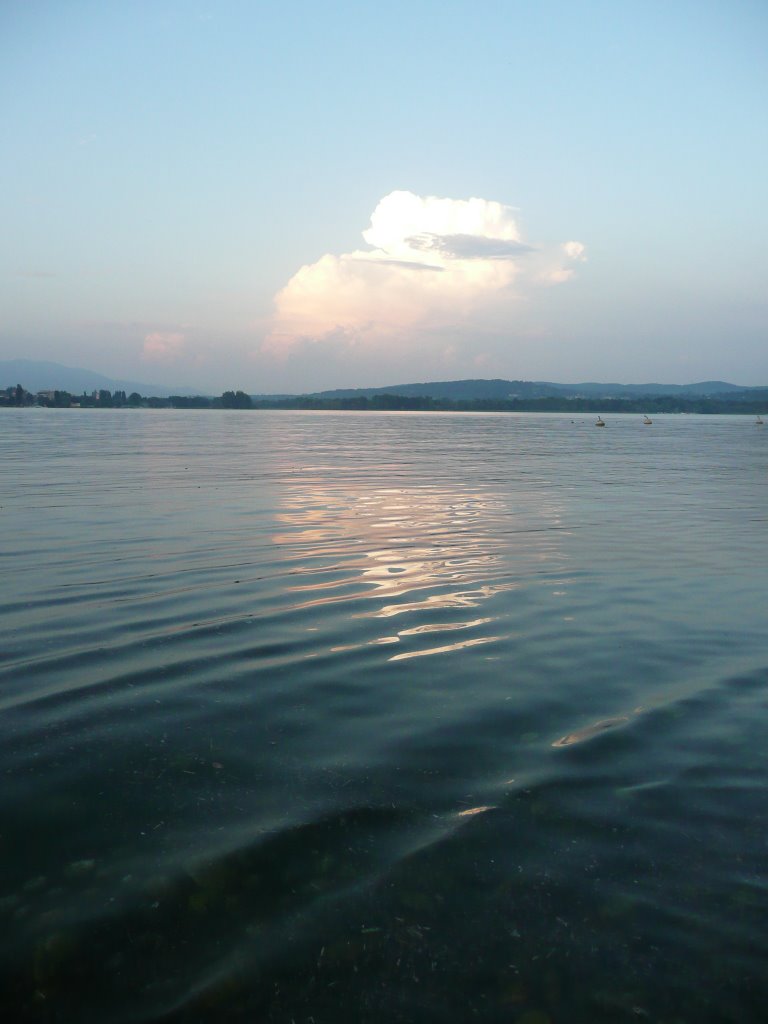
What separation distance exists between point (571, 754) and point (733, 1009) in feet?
8.09

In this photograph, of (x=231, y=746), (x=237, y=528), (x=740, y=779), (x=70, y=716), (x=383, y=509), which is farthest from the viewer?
(x=383, y=509)

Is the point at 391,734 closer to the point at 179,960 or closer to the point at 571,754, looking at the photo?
the point at 571,754

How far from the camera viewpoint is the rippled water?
12.8ft

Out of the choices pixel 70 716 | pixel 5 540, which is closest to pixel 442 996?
pixel 70 716

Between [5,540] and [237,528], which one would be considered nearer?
[5,540]

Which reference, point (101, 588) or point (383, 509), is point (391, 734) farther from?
point (383, 509)

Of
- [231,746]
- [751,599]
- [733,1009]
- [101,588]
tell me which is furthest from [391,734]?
[751,599]

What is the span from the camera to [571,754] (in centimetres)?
612

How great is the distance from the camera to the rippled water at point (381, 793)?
3887 mm

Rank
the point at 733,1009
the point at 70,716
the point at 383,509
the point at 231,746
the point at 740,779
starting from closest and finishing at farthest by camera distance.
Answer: the point at 733,1009
the point at 740,779
the point at 231,746
the point at 70,716
the point at 383,509

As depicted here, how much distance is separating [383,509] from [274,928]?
1692cm

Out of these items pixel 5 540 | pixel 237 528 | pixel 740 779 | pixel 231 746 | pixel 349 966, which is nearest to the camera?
pixel 349 966

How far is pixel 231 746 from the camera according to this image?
626 centimetres

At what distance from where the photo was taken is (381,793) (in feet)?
18.1
